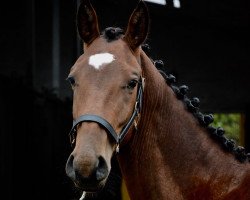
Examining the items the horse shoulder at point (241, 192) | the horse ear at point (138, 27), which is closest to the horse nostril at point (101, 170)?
the horse ear at point (138, 27)

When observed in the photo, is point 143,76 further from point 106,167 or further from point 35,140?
point 35,140

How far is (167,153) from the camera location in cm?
376

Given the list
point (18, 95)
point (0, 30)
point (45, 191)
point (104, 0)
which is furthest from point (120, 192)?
point (0, 30)

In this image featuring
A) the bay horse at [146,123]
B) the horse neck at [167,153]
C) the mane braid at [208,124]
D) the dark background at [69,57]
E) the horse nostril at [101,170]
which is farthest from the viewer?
the dark background at [69,57]

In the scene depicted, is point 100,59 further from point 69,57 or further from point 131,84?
point 69,57

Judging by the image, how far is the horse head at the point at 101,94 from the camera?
10.3ft

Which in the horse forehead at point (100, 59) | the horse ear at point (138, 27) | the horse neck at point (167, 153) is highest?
the horse ear at point (138, 27)

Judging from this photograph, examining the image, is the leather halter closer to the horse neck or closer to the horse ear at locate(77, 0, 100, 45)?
the horse neck

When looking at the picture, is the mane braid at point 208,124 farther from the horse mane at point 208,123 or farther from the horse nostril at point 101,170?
the horse nostril at point 101,170

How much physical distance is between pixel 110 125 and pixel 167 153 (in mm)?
588

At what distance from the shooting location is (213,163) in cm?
384

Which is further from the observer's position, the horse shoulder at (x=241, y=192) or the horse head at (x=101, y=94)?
the horse shoulder at (x=241, y=192)

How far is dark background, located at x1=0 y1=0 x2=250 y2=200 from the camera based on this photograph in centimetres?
791

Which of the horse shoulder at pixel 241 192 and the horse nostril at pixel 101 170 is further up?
the horse nostril at pixel 101 170
